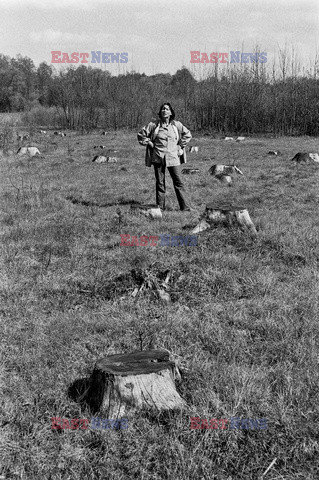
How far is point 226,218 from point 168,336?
3257 millimetres

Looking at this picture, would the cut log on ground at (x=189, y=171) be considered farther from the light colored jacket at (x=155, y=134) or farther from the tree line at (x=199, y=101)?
the tree line at (x=199, y=101)


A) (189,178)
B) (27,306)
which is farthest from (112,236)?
(189,178)

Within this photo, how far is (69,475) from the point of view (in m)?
2.29

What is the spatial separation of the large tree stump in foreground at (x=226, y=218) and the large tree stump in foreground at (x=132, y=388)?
12.8 feet

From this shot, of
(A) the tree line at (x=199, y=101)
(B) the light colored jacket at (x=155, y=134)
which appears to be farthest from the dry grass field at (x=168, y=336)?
(A) the tree line at (x=199, y=101)

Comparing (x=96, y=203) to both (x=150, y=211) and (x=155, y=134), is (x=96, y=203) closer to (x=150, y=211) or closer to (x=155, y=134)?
(x=150, y=211)

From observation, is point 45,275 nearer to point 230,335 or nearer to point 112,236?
point 112,236

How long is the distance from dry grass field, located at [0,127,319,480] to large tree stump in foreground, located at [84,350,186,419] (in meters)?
0.09

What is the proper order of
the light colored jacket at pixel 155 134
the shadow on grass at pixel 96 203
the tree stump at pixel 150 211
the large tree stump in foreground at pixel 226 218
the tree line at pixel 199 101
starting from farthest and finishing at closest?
the tree line at pixel 199 101
the shadow on grass at pixel 96 203
the light colored jacket at pixel 155 134
the tree stump at pixel 150 211
the large tree stump in foreground at pixel 226 218

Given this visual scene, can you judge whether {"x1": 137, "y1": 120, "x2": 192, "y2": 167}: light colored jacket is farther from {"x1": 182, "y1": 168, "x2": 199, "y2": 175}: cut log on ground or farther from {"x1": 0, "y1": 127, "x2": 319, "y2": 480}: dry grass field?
{"x1": 182, "y1": 168, "x2": 199, "y2": 175}: cut log on ground

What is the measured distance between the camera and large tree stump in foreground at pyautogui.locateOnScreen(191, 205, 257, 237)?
6.43 meters

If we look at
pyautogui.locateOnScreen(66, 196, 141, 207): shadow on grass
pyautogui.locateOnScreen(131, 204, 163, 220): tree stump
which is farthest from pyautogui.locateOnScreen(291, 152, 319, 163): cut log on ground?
pyautogui.locateOnScreen(131, 204, 163, 220): tree stump

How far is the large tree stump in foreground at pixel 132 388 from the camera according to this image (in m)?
2.64

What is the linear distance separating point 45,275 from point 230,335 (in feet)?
7.51
